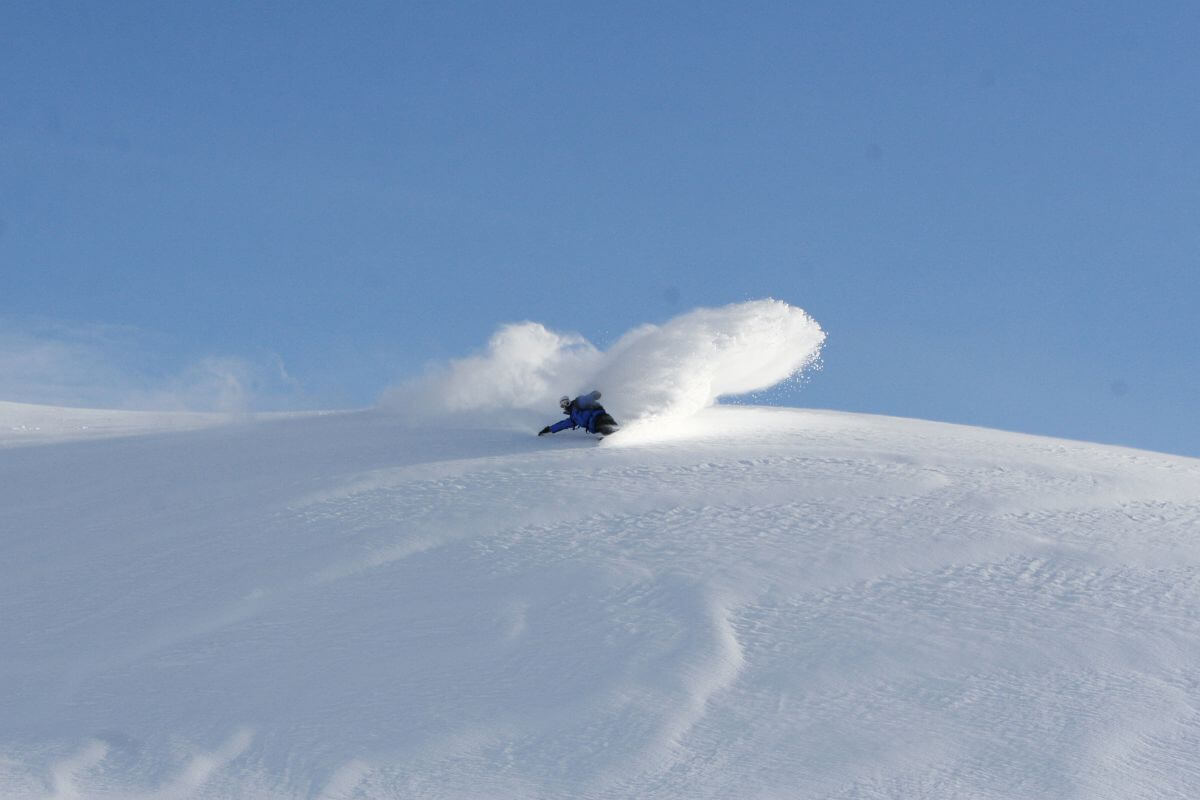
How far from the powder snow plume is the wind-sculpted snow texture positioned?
75.5 inches

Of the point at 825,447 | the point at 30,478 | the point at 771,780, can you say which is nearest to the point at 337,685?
the point at 771,780

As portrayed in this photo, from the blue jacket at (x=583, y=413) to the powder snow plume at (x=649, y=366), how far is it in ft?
1.62

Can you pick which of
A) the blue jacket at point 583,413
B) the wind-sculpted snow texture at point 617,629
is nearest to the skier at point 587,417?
the blue jacket at point 583,413

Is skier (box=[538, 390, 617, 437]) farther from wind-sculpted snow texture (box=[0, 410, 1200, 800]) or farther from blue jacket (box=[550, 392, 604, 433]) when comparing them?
wind-sculpted snow texture (box=[0, 410, 1200, 800])

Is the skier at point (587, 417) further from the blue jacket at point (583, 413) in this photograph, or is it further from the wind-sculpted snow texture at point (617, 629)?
the wind-sculpted snow texture at point (617, 629)

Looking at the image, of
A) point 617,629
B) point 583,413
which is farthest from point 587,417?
point 617,629

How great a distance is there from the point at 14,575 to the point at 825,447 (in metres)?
9.68

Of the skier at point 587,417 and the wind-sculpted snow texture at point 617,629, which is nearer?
the wind-sculpted snow texture at point 617,629

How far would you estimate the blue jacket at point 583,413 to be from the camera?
55.0 feet

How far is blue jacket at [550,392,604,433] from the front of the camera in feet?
55.0

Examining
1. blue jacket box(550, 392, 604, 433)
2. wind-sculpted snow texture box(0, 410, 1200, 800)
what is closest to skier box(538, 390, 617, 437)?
blue jacket box(550, 392, 604, 433)

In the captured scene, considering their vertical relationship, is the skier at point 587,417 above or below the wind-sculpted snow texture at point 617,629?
above

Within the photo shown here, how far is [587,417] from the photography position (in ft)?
55.0

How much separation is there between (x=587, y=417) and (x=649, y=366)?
140 cm
